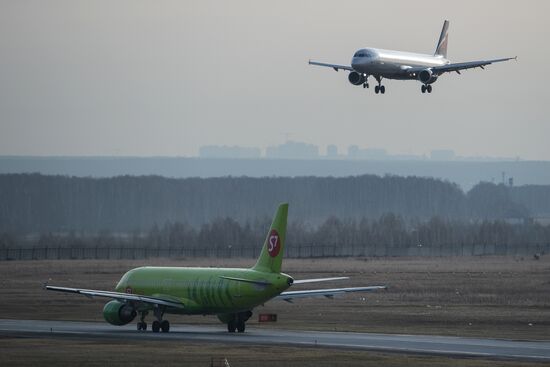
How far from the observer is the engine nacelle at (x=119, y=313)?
64.8 m

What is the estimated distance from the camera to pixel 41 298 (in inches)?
3398

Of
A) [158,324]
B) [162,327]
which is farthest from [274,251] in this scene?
[158,324]

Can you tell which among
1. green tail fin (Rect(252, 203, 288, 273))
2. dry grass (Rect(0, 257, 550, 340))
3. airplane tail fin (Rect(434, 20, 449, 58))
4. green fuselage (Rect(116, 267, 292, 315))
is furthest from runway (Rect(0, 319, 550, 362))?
airplane tail fin (Rect(434, 20, 449, 58))

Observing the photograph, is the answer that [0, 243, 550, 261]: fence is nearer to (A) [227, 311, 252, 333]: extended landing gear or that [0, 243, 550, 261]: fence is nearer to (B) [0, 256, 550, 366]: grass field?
(B) [0, 256, 550, 366]: grass field

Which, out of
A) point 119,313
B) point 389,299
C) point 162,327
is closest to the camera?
point 162,327

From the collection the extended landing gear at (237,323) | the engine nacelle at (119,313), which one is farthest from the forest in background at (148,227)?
the extended landing gear at (237,323)

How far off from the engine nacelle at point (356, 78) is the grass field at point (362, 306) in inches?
597

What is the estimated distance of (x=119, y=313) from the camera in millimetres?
64812

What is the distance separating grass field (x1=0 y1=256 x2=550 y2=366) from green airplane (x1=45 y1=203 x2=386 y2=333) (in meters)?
4.70

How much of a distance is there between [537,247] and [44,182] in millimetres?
71118

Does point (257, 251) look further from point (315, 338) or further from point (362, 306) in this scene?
point (315, 338)

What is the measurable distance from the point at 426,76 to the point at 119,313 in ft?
127

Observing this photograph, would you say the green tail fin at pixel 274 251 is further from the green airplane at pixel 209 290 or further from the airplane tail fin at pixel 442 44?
the airplane tail fin at pixel 442 44

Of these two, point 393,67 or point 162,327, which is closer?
point 162,327
